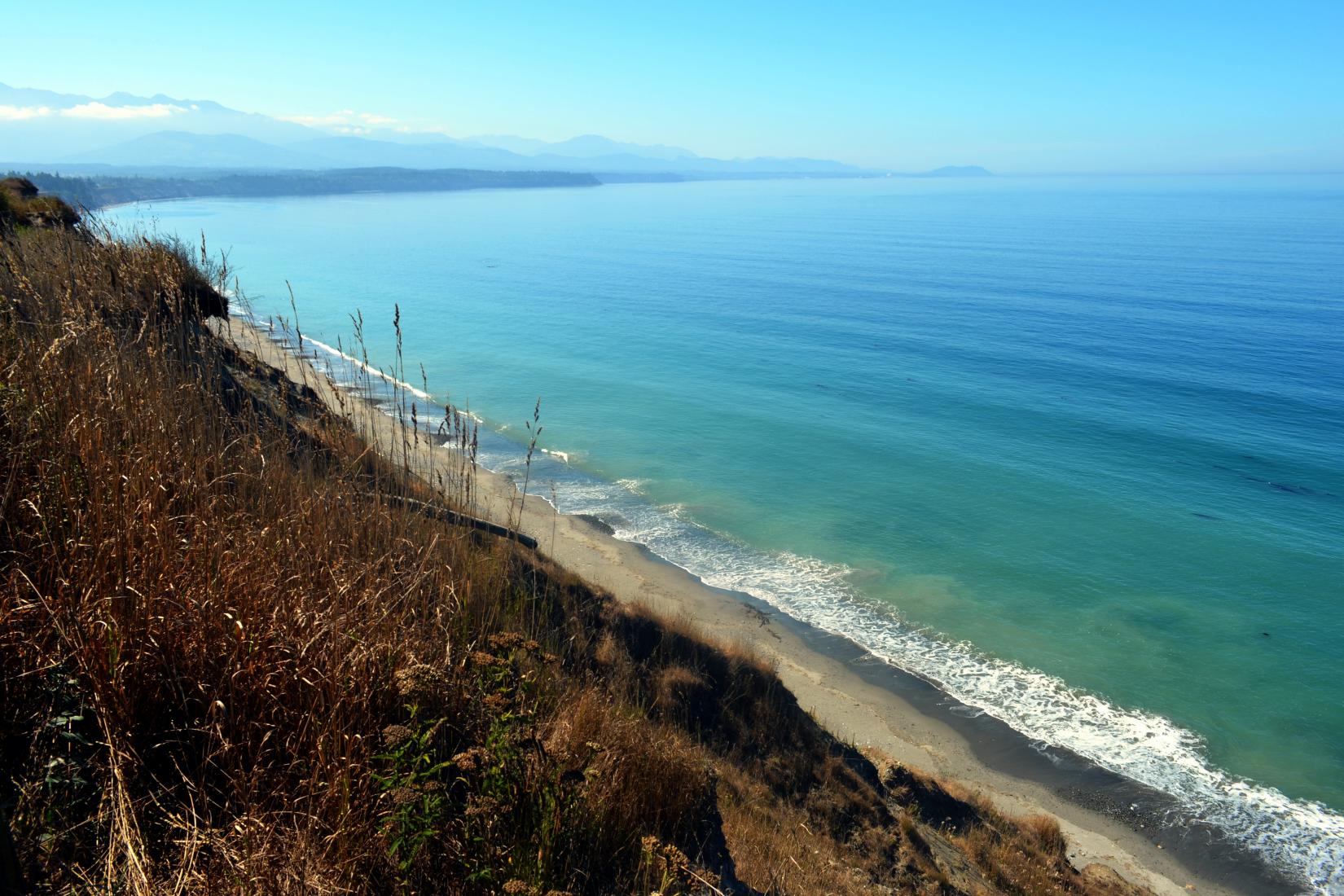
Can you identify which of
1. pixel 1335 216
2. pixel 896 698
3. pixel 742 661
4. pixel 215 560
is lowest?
pixel 896 698

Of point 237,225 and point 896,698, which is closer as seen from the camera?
point 896,698

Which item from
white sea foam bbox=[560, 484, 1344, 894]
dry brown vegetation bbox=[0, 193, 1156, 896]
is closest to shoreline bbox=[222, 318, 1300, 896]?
white sea foam bbox=[560, 484, 1344, 894]

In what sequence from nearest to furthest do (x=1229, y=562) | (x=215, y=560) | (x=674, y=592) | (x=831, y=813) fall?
(x=215, y=560) < (x=831, y=813) < (x=674, y=592) < (x=1229, y=562)

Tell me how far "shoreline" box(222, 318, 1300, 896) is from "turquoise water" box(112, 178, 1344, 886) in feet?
2.49

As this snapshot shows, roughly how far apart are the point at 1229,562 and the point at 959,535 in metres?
7.15

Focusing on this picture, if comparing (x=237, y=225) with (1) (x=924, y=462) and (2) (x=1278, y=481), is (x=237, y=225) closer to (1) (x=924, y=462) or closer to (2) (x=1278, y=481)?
(1) (x=924, y=462)

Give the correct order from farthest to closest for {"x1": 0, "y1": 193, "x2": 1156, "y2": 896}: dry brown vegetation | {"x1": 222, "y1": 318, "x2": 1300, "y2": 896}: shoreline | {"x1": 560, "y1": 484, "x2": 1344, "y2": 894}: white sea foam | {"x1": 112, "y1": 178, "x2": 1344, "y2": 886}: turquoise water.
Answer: {"x1": 112, "y1": 178, "x2": 1344, "y2": 886}: turquoise water
{"x1": 560, "y1": 484, "x2": 1344, "y2": 894}: white sea foam
{"x1": 222, "y1": 318, "x2": 1300, "y2": 896}: shoreline
{"x1": 0, "y1": 193, "x2": 1156, "y2": 896}: dry brown vegetation

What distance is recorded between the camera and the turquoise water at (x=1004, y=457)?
16.0 m

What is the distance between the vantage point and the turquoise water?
15977mm

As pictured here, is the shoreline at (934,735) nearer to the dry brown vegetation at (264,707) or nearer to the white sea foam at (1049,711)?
the white sea foam at (1049,711)

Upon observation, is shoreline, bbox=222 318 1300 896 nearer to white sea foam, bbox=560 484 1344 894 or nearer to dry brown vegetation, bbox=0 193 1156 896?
white sea foam, bbox=560 484 1344 894

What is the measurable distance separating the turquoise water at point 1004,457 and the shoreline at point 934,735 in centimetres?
76

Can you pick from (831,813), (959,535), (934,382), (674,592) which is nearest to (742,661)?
(831,813)

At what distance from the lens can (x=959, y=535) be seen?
74.8 feet
